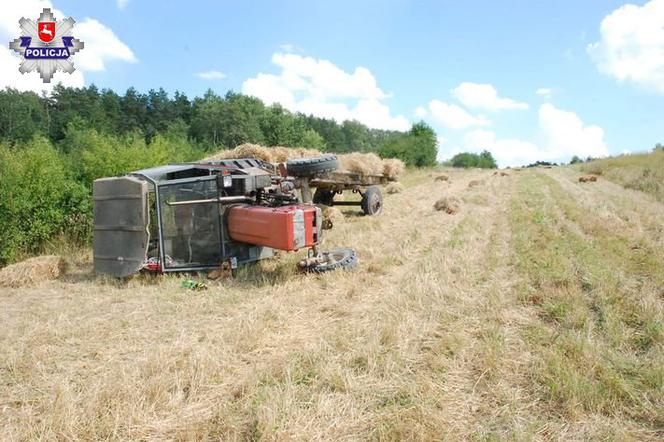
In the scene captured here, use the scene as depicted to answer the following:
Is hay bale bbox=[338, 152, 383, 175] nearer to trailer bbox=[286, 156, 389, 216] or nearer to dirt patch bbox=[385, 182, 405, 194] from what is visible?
dirt patch bbox=[385, 182, 405, 194]

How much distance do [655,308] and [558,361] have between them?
5.66 feet

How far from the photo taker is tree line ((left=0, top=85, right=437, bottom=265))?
7547mm

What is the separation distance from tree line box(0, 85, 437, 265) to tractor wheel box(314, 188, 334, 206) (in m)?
4.47

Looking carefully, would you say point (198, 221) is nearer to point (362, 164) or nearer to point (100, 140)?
point (100, 140)

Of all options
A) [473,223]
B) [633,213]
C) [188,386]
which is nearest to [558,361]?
[188,386]

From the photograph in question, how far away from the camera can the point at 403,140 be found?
44406 mm

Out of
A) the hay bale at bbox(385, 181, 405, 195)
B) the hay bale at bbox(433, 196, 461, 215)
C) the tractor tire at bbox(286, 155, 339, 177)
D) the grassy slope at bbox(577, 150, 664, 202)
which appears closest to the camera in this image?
→ the tractor tire at bbox(286, 155, 339, 177)

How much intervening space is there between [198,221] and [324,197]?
241 inches

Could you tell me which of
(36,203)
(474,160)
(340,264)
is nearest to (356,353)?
(340,264)

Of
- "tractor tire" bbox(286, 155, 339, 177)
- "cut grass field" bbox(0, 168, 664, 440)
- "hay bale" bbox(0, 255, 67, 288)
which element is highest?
"tractor tire" bbox(286, 155, 339, 177)

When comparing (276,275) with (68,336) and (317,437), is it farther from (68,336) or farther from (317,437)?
(317,437)

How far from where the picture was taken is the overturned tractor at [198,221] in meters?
5.60

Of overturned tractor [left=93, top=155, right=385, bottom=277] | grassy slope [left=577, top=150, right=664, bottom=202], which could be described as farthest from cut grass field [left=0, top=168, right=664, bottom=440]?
grassy slope [left=577, top=150, right=664, bottom=202]

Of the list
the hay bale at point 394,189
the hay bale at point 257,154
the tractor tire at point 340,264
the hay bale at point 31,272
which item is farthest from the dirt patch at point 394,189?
the hay bale at point 31,272
